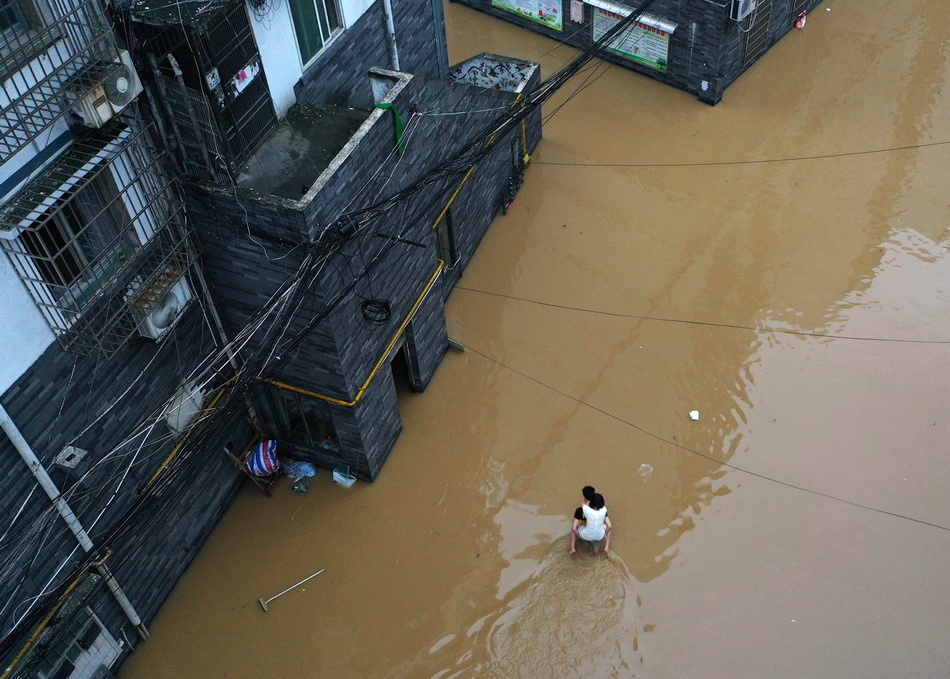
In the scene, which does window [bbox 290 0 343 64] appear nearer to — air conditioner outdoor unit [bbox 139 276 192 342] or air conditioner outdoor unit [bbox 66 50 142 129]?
air conditioner outdoor unit [bbox 66 50 142 129]

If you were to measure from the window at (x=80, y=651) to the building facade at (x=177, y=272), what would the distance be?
0.03 meters

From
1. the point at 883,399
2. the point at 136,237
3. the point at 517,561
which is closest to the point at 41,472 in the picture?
the point at 136,237

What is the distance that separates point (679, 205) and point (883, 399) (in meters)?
5.00

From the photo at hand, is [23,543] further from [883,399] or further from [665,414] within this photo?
[883,399]

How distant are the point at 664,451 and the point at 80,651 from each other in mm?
7776

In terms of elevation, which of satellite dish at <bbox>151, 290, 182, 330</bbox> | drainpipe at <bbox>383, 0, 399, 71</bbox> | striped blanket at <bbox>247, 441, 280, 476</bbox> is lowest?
striped blanket at <bbox>247, 441, 280, 476</bbox>

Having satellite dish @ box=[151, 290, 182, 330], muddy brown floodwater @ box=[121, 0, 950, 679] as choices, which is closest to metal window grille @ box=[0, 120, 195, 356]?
satellite dish @ box=[151, 290, 182, 330]

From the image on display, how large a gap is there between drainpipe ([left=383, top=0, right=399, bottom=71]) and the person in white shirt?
274 inches

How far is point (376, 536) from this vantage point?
40.2ft

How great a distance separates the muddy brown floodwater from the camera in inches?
440

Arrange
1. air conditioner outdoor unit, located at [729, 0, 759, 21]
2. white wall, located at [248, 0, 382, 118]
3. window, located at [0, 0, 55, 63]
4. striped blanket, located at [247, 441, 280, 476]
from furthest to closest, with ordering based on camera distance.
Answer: air conditioner outdoor unit, located at [729, 0, 759, 21], striped blanket, located at [247, 441, 280, 476], white wall, located at [248, 0, 382, 118], window, located at [0, 0, 55, 63]

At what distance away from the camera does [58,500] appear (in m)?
9.20

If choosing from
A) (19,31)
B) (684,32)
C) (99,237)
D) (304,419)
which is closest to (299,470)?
(304,419)

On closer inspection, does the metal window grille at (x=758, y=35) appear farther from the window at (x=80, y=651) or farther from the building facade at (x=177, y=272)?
the window at (x=80, y=651)
